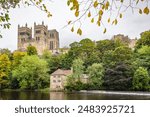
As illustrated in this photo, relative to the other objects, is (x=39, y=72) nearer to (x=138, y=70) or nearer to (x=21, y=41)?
(x=138, y=70)

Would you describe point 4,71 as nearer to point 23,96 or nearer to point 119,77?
point 119,77

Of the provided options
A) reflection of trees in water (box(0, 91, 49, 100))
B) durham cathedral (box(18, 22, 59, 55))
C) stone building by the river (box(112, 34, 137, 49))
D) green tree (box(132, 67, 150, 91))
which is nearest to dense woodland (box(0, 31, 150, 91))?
green tree (box(132, 67, 150, 91))

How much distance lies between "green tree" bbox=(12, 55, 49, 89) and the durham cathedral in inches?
2446

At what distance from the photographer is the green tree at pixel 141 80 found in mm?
46744

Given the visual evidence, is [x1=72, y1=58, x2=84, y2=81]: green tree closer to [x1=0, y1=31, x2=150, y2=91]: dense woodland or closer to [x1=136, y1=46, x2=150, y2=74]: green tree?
[x1=0, y1=31, x2=150, y2=91]: dense woodland

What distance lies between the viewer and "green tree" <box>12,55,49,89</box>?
178 ft

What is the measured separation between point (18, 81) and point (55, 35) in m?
72.4

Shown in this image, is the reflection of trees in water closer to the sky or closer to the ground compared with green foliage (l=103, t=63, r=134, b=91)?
closer to the ground

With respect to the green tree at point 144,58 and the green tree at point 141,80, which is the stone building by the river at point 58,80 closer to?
the green tree at point 144,58

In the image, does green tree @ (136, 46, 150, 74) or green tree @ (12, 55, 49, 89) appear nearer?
green tree @ (136, 46, 150, 74)

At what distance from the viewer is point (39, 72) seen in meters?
55.8

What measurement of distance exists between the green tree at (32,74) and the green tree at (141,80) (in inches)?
655

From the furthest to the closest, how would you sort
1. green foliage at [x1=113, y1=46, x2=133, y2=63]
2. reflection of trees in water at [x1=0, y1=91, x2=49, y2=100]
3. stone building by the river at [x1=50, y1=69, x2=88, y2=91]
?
stone building by the river at [x1=50, y1=69, x2=88, y2=91] < green foliage at [x1=113, y1=46, x2=133, y2=63] < reflection of trees in water at [x1=0, y1=91, x2=49, y2=100]

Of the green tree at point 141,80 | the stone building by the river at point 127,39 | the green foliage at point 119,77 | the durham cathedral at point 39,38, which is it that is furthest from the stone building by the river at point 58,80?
the durham cathedral at point 39,38
